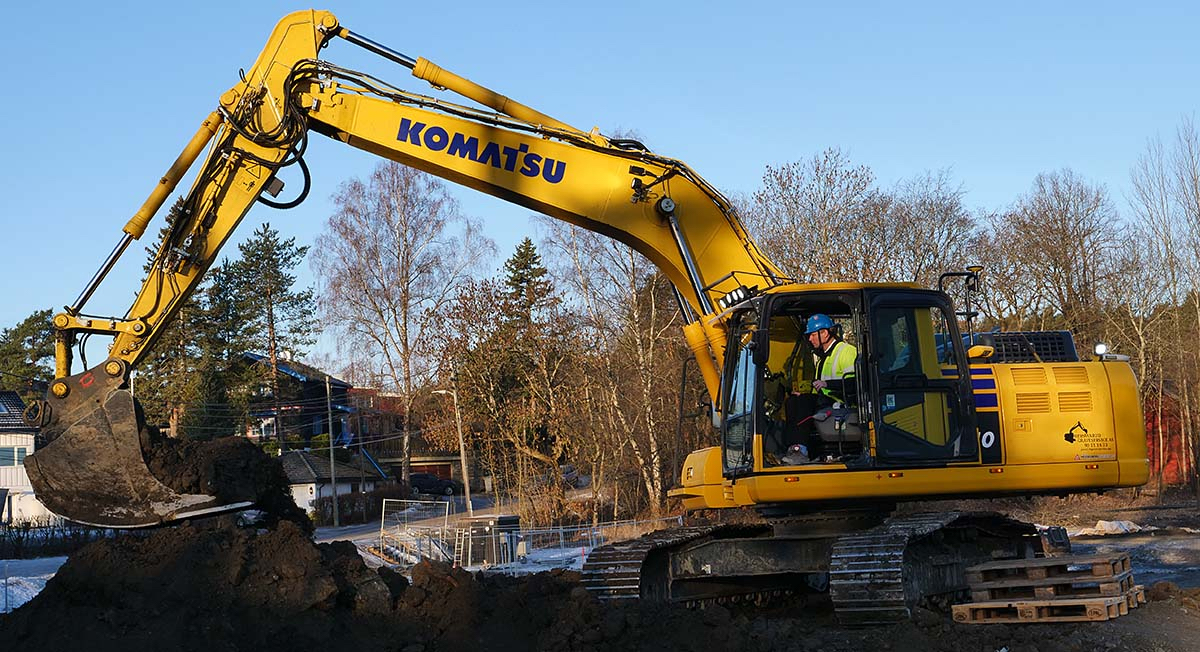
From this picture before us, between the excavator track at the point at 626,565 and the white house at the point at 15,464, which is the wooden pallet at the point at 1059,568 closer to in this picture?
the excavator track at the point at 626,565

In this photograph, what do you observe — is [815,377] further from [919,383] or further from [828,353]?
[919,383]

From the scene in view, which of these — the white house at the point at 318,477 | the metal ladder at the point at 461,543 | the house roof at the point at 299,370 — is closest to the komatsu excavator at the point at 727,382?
the metal ladder at the point at 461,543

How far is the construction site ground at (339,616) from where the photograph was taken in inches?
292

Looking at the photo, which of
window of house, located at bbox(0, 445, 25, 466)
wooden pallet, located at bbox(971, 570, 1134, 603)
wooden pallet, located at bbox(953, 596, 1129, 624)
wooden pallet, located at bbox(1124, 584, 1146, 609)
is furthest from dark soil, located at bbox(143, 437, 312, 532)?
window of house, located at bbox(0, 445, 25, 466)

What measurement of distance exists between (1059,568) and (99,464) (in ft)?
23.8

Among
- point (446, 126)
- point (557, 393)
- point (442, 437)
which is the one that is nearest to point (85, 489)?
Result: point (446, 126)

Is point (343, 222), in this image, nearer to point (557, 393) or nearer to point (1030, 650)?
point (557, 393)

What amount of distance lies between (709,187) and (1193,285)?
118ft

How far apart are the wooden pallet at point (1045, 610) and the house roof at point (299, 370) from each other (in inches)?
1785

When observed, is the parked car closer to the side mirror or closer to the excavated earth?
the side mirror

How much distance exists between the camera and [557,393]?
36688 mm

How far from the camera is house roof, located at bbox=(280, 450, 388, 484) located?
50.2m

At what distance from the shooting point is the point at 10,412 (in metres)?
46.0

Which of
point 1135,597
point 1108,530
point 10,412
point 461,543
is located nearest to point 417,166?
point 1135,597
